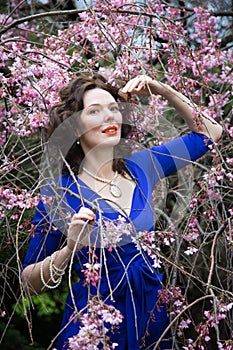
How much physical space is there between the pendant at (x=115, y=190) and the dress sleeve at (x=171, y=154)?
149 millimetres

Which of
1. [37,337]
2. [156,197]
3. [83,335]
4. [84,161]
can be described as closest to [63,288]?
[37,337]

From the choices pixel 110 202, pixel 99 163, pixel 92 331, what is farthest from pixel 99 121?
pixel 92 331

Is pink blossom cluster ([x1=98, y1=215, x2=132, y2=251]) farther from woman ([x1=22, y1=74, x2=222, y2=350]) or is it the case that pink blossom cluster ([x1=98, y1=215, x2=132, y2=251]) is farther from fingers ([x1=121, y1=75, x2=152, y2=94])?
fingers ([x1=121, y1=75, x2=152, y2=94])

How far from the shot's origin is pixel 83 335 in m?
1.54

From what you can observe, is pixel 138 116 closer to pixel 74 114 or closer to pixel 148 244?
pixel 74 114

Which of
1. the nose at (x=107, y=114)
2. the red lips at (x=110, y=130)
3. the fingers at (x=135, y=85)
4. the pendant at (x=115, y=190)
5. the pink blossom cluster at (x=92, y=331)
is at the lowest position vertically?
the pink blossom cluster at (x=92, y=331)

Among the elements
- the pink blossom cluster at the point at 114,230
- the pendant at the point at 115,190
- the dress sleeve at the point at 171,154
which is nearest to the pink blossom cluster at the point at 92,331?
the pink blossom cluster at the point at 114,230

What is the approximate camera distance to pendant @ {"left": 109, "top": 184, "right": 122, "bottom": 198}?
217cm

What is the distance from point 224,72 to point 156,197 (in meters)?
0.82

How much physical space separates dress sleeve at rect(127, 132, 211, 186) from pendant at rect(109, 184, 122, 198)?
0.49ft

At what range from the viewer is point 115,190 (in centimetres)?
219

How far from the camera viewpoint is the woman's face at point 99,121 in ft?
6.89

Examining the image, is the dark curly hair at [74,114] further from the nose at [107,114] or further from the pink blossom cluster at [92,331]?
the pink blossom cluster at [92,331]

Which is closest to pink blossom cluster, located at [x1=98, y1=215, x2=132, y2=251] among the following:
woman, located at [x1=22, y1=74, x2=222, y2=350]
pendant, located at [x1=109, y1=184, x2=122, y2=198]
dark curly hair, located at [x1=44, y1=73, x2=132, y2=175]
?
woman, located at [x1=22, y1=74, x2=222, y2=350]
